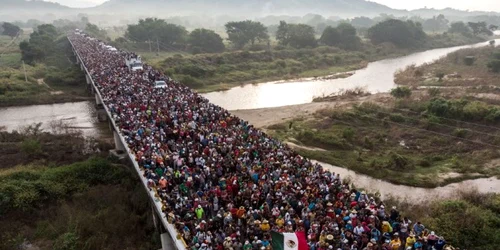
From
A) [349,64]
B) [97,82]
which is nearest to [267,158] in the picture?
[97,82]

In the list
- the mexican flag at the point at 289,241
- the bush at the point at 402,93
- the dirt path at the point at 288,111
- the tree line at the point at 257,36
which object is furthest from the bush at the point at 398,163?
the tree line at the point at 257,36

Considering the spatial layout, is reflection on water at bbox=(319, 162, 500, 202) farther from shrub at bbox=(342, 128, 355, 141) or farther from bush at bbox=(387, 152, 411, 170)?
shrub at bbox=(342, 128, 355, 141)

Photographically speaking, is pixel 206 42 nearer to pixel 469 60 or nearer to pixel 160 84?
pixel 469 60

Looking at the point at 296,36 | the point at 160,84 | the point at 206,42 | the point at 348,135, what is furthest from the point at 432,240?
the point at 296,36

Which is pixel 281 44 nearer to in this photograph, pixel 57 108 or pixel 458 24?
pixel 57 108

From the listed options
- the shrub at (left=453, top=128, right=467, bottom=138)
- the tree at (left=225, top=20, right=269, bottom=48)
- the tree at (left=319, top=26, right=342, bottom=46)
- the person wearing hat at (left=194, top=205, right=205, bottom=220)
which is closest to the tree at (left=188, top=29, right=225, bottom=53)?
the tree at (left=225, top=20, right=269, bottom=48)

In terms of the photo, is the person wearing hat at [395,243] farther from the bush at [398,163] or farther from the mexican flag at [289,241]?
the bush at [398,163]
